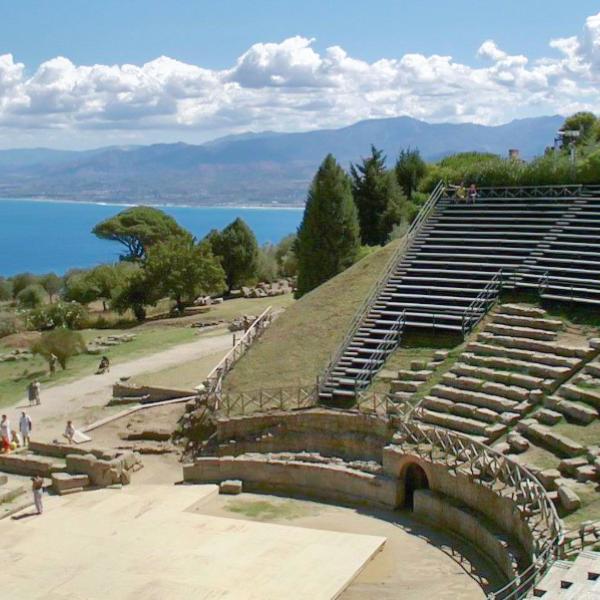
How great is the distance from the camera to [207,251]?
5672cm

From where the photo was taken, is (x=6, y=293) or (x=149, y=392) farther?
(x=6, y=293)

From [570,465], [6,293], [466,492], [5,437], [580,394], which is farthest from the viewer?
[6,293]

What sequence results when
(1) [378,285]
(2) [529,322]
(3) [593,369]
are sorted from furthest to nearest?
1. (1) [378,285]
2. (2) [529,322]
3. (3) [593,369]

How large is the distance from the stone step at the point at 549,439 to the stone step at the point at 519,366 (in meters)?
2.01

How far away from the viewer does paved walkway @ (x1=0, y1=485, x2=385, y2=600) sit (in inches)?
661

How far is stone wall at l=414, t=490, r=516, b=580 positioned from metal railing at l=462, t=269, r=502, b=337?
7.20 meters

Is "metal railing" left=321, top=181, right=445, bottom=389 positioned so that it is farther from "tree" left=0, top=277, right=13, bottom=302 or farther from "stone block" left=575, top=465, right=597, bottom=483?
"tree" left=0, top=277, right=13, bottom=302

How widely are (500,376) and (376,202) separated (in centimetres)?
3142

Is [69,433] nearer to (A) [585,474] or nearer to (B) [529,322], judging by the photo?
Result: (B) [529,322]

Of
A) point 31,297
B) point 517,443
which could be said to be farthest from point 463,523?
point 31,297

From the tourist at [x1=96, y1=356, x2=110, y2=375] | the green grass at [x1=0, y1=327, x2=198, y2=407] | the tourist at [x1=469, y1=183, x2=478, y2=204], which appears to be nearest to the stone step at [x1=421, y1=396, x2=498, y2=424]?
the tourist at [x1=469, y1=183, x2=478, y2=204]

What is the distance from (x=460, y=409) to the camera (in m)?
22.2

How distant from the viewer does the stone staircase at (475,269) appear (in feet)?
86.2

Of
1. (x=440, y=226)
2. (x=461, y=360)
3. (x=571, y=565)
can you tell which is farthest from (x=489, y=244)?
(x=571, y=565)
